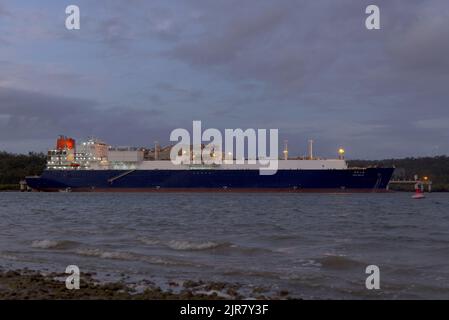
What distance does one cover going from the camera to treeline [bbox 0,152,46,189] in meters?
125

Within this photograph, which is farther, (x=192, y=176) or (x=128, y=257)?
(x=192, y=176)

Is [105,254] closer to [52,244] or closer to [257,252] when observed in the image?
[52,244]

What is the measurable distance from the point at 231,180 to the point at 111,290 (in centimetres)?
5893

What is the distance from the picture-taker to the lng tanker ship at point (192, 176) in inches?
2697

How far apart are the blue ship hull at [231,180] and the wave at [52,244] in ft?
161

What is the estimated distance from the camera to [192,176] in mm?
70438

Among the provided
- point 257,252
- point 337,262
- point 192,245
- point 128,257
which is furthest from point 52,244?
point 337,262

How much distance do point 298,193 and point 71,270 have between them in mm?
58297

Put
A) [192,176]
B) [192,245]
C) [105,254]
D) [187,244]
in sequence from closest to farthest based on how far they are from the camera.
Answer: [105,254] < [192,245] < [187,244] < [192,176]

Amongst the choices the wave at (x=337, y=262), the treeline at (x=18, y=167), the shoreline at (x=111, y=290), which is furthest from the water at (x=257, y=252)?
the treeline at (x=18, y=167)

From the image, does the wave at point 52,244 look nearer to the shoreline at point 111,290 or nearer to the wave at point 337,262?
the shoreline at point 111,290

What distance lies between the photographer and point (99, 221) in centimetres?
2942
